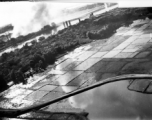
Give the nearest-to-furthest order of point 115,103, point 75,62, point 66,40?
1. point 115,103
2. point 75,62
3. point 66,40

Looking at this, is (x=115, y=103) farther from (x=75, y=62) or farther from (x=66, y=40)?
(x=66, y=40)

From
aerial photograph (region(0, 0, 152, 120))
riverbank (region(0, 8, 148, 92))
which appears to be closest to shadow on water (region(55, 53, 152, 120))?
aerial photograph (region(0, 0, 152, 120))

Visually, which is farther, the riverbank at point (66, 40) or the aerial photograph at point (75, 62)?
the riverbank at point (66, 40)

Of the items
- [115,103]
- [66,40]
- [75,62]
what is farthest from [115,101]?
[66,40]

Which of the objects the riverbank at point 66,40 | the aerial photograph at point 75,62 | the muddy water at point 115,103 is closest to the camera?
the muddy water at point 115,103

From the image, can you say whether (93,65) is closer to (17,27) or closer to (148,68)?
(148,68)

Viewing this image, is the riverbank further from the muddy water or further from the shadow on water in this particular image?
the muddy water

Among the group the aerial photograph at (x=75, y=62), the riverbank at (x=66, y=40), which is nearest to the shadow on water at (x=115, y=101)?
the aerial photograph at (x=75, y=62)

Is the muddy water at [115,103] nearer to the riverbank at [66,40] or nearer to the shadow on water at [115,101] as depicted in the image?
the shadow on water at [115,101]
